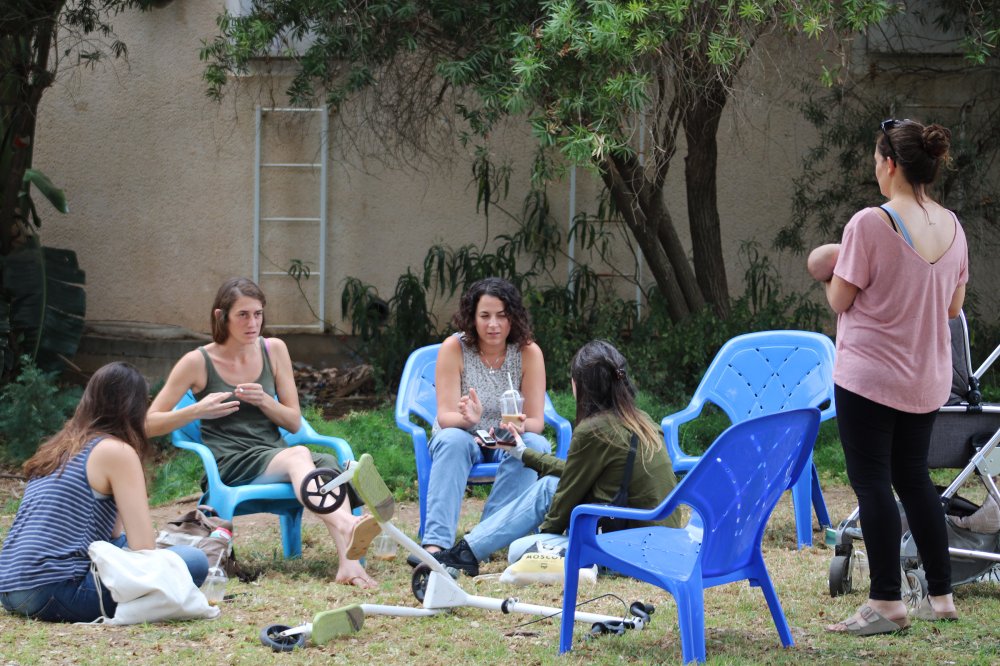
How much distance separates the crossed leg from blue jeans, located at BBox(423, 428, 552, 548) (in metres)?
0.39

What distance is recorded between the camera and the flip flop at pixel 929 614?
14.0 ft

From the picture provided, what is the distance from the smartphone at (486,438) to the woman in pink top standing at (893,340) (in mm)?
1973

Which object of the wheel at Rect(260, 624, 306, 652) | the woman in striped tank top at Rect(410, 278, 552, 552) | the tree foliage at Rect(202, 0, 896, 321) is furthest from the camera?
the tree foliage at Rect(202, 0, 896, 321)

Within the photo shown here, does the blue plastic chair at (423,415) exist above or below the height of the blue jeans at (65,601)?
above

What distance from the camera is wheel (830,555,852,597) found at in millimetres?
4746

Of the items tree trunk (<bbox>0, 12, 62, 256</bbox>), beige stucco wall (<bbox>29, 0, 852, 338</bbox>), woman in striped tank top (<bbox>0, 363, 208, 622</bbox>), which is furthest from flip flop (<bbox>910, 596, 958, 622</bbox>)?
tree trunk (<bbox>0, 12, 62, 256</bbox>)

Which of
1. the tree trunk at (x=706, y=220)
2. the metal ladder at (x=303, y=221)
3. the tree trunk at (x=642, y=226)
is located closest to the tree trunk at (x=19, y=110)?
the metal ladder at (x=303, y=221)

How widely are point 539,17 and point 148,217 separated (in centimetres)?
460

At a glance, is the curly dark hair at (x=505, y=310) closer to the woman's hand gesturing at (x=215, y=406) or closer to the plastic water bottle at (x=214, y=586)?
the woman's hand gesturing at (x=215, y=406)

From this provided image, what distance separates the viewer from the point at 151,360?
997 centimetres

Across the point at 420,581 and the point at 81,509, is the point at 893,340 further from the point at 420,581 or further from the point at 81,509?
the point at 81,509

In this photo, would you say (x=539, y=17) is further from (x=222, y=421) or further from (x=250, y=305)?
(x=222, y=421)

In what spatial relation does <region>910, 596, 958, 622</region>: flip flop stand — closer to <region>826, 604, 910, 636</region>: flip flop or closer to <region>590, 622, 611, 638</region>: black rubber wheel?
<region>826, 604, 910, 636</region>: flip flop

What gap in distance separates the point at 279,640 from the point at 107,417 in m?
1.06
